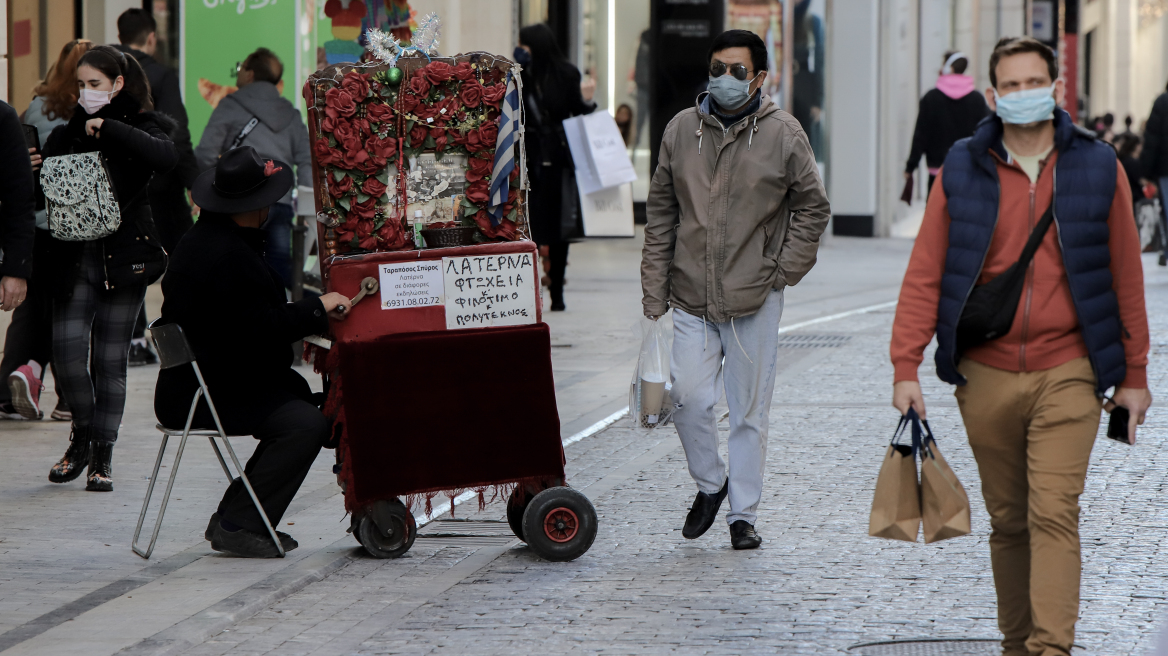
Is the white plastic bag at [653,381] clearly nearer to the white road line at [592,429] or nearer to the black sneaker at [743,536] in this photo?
the black sneaker at [743,536]

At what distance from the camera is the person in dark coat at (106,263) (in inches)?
267

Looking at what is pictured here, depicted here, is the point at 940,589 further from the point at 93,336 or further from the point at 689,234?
the point at 93,336

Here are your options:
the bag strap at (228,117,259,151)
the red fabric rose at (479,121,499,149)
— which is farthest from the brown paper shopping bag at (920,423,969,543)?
the bag strap at (228,117,259,151)

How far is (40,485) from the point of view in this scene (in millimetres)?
6957

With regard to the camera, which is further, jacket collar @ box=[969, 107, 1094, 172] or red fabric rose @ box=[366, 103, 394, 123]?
red fabric rose @ box=[366, 103, 394, 123]

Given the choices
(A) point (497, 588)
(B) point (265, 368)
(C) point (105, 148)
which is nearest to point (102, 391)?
(C) point (105, 148)

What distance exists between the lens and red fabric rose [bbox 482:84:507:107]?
567cm

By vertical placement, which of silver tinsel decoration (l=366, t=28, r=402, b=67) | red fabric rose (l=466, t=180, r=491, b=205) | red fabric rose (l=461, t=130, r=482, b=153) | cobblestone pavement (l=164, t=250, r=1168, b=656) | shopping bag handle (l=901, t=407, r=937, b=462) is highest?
silver tinsel decoration (l=366, t=28, r=402, b=67)

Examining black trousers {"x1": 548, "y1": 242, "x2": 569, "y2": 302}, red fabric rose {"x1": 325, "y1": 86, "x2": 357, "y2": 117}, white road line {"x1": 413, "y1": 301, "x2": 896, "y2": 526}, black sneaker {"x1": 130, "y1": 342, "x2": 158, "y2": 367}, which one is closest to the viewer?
red fabric rose {"x1": 325, "y1": 86, "x2": 357, "y2": 117}

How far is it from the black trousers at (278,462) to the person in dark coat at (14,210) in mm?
1257

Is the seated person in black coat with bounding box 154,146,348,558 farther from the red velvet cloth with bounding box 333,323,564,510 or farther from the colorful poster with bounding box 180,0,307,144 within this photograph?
the colorful poster with bounding box 180,0,307,144

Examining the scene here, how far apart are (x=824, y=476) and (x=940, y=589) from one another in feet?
6.19

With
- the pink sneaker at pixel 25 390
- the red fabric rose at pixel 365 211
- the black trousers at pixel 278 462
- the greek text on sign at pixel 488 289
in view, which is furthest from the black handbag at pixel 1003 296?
the pink sneaker at pixel 25 390

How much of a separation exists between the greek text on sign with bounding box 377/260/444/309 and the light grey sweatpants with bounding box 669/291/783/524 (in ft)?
2.93
